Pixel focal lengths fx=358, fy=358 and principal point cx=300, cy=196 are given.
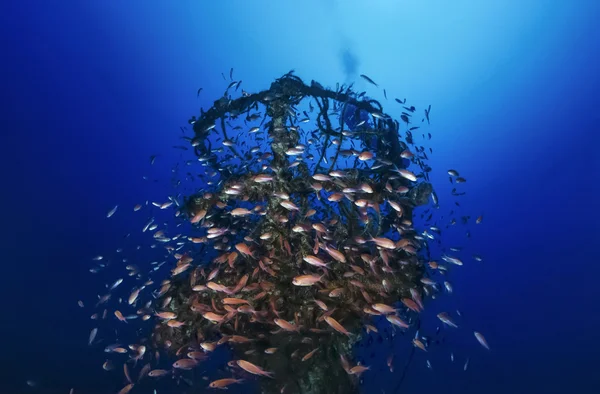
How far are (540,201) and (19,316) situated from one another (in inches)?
2398

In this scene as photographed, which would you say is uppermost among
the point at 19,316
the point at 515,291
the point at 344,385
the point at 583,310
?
the point at 515,291

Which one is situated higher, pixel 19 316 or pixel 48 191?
pixel 48 191

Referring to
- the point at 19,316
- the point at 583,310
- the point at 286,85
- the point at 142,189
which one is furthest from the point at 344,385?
the point at 583,310

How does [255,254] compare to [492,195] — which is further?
[492,195]

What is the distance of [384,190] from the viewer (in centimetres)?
773

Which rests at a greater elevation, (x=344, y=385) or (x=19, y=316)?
(x=19, y=316)

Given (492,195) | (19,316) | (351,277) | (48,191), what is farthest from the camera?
(492,195)

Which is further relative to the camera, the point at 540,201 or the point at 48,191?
the point at 540,201

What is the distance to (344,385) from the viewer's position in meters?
7.68

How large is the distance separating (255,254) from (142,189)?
5034 centimetres

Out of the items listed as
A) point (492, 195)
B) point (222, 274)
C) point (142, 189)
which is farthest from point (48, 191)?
point (492, 195)

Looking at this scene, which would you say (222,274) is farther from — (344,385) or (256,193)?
(344,385)

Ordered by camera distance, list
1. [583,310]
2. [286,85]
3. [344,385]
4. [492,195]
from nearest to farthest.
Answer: [344,385] < [286,85] < [583,310] < [492,195]

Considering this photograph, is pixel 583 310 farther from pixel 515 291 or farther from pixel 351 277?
pixel 351 277
